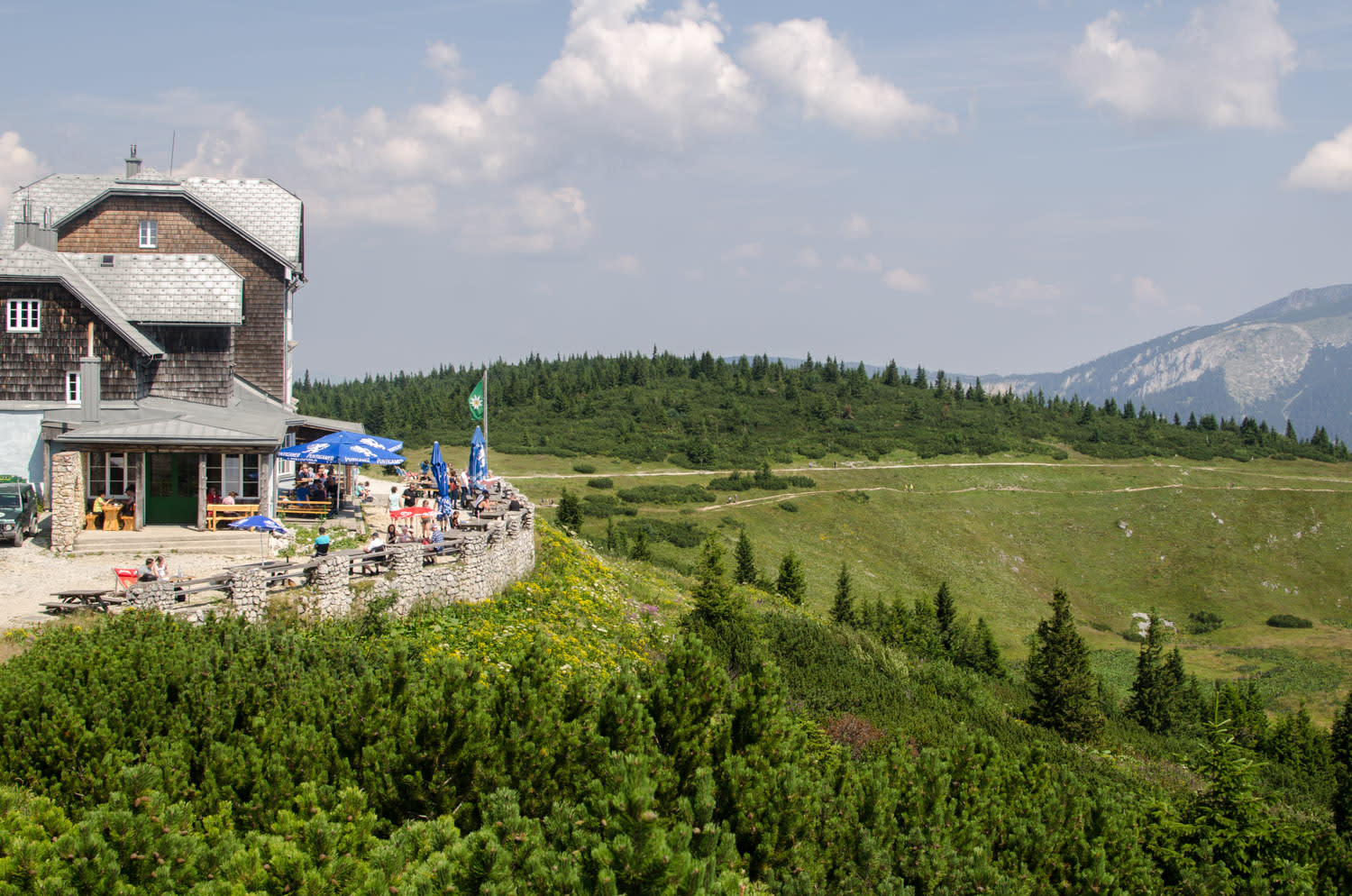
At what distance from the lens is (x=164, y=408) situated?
91.4 feet

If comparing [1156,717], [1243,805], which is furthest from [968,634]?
[1243,805]

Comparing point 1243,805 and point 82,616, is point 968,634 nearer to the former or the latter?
point 1243,805

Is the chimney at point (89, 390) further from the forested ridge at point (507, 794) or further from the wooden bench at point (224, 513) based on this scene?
the forested ridge at point (507, 794)

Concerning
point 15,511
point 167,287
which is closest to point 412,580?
point 15,511

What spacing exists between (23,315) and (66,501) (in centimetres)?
892

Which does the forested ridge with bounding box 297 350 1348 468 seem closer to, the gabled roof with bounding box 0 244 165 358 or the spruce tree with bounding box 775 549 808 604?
the spruce tree with bounding box 775 549 808 604

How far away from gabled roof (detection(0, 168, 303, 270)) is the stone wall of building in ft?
48.0

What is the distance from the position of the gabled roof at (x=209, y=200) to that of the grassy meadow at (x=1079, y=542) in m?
24.9

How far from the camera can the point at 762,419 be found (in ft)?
347

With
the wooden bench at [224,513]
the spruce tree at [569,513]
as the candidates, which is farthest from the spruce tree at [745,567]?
the wooden bench at [224,513]

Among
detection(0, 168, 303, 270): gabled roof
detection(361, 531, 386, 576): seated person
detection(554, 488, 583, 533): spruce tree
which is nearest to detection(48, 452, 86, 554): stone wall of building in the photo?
detection(361, 531, 386, 576): seated person

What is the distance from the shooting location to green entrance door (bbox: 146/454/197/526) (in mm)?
23984

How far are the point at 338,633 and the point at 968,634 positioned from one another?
4068 cm

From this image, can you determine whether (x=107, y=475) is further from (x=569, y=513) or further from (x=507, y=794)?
(x=569, y=513)
